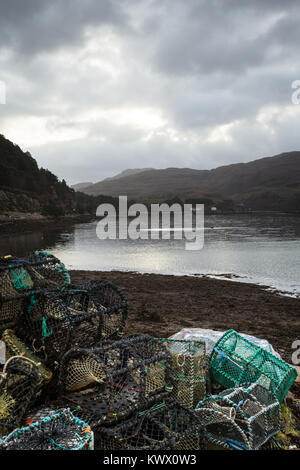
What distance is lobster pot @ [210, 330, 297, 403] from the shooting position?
4016mm

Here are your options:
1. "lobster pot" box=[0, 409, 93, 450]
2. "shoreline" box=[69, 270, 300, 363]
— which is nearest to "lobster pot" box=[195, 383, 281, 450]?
"lobster pot" box=[0, 409, 93, 450]

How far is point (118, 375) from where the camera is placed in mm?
3326

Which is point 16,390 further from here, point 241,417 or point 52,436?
point 241,417

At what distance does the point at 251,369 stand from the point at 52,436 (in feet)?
7.92

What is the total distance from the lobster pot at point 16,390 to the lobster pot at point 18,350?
0.31 m

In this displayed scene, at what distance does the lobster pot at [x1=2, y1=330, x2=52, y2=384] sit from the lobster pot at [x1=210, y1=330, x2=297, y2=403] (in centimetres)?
204

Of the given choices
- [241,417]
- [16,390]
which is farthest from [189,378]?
[16,390]

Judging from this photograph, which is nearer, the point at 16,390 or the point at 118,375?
the point at 16,390

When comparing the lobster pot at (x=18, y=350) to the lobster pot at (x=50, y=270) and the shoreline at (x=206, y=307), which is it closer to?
the lobster pot at (x=50, y=270)

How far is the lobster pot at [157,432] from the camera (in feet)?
9.41

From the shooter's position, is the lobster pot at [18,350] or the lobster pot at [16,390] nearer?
the lobster pot at [16,390]

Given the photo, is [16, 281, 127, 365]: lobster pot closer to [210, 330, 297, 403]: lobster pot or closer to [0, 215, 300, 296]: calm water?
[210, 330, 297, 403]: lobster pot

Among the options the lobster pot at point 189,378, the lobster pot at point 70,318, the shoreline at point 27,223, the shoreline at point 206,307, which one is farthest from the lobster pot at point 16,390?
the shoreline at point 27,223
